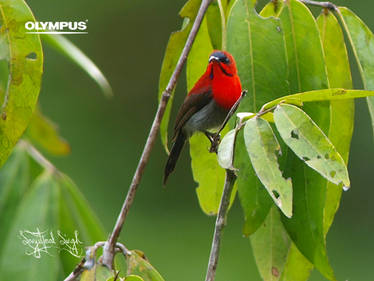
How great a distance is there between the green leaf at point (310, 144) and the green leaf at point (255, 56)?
0.39m

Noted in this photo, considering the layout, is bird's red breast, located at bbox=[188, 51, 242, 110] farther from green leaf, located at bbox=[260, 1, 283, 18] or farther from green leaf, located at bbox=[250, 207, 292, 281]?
green leaf, located at bbox=[250, 207, 292, 281]

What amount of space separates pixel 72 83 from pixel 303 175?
6.17 meters

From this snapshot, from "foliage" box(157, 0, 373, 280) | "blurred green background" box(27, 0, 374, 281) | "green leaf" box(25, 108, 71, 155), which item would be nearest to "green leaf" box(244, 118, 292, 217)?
"foliage" box(157, 0, 373, 280)

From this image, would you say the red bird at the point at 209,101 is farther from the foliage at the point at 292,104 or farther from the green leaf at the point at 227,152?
the green leaf at the point at 227,152

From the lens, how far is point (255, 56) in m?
1.97

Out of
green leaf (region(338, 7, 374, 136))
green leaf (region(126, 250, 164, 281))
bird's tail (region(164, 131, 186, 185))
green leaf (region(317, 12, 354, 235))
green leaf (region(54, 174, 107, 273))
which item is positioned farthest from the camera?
bird's tail (region(164, 131, 186, 185))

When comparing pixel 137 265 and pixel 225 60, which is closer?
pixel 137 265

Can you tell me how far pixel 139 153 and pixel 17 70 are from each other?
18.8ft

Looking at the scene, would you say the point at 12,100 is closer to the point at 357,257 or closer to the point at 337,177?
the point at 337,177

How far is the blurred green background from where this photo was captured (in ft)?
20.9

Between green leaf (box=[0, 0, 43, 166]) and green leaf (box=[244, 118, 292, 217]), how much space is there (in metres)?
0.59

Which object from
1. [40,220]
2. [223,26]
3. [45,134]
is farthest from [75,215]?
[223,26]

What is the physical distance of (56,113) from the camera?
7266mm

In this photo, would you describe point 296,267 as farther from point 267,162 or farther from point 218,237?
point 267,162
